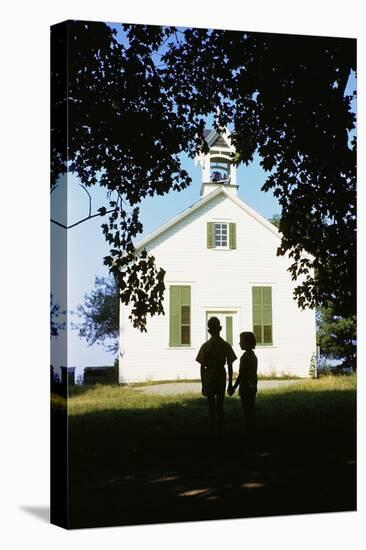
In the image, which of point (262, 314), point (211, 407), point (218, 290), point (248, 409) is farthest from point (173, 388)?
point (262, 314)

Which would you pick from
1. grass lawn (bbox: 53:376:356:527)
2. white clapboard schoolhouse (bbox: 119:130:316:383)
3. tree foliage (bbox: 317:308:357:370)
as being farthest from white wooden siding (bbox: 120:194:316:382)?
grass lawn (bbox: 53:376:356:527)

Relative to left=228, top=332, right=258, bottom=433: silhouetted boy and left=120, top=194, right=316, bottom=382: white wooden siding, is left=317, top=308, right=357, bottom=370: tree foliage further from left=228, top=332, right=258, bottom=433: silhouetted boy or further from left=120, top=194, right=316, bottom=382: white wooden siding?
left=228, top=332, right=258, bottom=433: silhouetted boy

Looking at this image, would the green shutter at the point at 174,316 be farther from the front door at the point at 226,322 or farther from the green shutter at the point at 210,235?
the green shutter at the point at 210,235

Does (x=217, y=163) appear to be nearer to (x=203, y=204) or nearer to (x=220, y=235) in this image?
(x=203, y=204)

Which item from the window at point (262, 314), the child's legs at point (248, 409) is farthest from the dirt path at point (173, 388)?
the window at point (262, 314)

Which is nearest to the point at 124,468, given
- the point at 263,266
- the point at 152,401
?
the point at 152,401

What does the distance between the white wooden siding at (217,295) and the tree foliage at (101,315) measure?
0.11 metres

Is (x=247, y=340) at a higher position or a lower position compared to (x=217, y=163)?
lower

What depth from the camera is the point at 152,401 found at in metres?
11.2

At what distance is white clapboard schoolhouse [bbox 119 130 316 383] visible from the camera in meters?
11.2

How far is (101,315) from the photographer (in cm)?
1088

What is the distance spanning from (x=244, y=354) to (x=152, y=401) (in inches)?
45.0

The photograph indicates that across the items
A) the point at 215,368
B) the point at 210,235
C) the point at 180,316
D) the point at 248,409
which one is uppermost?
the point at 210,235

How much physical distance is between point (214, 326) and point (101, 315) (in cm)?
131
